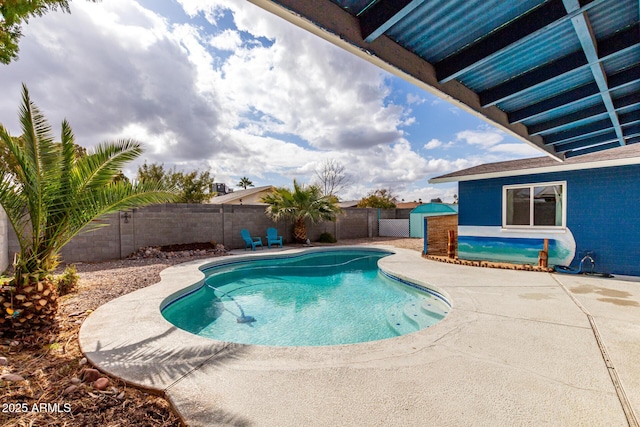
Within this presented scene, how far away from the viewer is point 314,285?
26.7 ft

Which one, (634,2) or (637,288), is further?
(637,288)

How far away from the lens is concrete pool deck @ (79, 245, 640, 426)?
→ 83.5 inches

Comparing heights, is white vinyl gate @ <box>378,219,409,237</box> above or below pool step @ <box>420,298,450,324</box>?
above

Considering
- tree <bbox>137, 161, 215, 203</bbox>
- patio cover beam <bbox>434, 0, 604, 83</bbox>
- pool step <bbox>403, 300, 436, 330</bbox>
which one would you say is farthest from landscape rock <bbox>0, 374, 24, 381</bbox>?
tree <bbox>137, 161, 215, 203</bbox>

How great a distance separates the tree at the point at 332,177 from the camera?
3371 centimetres

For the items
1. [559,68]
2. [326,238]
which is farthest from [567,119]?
[326,238]

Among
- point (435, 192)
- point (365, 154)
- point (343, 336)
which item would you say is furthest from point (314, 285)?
point (435, 192)

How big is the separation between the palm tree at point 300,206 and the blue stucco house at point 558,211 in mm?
6397

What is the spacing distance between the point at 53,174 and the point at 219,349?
316cm

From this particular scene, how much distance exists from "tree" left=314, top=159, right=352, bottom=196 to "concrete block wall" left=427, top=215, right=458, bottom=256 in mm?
22444

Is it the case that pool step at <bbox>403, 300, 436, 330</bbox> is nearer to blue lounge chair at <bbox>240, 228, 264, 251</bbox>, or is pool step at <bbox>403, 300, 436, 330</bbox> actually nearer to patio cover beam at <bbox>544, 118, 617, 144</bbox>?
patio cover beam at <bbox>544, 118, 617, 144</bbox>

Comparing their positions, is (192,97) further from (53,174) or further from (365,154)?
(365,154)

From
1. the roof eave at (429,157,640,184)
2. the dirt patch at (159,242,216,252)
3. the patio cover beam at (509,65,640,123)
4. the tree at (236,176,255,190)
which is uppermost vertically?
the tree at (236,176,255,190)

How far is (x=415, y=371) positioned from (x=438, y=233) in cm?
962
